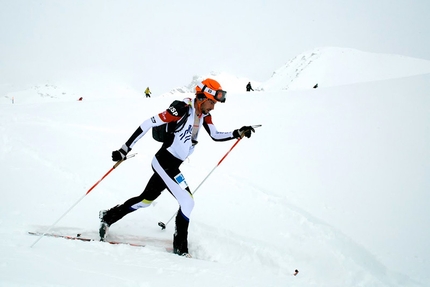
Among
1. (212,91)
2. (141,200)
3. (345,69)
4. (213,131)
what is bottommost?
(141,200)

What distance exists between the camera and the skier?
4059 millimetres

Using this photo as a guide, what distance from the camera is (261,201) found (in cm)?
621

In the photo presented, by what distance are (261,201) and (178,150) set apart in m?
2.79

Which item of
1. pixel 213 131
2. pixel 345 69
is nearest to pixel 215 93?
pixel 213 131

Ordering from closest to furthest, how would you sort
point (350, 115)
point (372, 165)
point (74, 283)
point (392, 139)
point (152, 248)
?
point (74, 283) → point (152, 248) → point (372, 165) → point (392, 139) → point (350, 115)

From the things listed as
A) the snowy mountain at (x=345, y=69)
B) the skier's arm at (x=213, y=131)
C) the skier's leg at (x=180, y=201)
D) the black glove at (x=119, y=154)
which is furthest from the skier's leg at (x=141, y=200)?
the snowy mountain at (x=345, y=69)

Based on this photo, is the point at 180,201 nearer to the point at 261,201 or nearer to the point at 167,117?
the point at 167,117

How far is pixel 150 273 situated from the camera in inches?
122

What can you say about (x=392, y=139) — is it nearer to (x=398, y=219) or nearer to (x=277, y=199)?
(x=398, y=219)

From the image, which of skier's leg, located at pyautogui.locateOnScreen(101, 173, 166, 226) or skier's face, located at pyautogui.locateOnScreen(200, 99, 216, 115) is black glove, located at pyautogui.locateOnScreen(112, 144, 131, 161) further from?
skier's face, located at pyautogui.locateOnScreen(200, 99, 216, 115)

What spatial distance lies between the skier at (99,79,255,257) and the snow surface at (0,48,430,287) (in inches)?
16.1

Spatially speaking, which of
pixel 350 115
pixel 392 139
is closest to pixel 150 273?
pixel 392 139

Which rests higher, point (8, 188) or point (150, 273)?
point (150, 273)

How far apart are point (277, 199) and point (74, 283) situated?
460 centimetres
